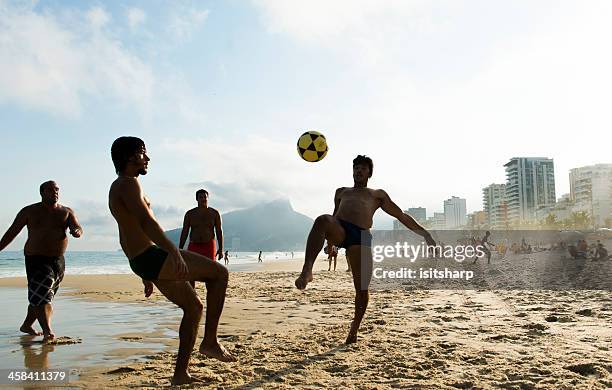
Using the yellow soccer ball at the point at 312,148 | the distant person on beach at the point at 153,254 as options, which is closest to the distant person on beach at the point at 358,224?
the distant person on beach at the point at 153,254

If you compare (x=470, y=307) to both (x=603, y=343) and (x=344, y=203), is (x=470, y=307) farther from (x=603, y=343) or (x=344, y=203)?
(x=344, y=203)

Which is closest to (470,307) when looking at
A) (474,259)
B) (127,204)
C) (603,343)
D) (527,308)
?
(527,308)

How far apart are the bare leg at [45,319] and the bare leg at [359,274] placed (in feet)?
12.1

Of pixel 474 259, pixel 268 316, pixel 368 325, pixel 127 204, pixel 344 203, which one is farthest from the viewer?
pixel 474 259

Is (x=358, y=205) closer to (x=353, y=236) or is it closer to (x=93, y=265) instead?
(x=353, y=236)

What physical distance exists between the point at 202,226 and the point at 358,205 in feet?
13.3


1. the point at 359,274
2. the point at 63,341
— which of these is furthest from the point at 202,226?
the point at 359,274

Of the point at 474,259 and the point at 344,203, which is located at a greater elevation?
the point at 344,203

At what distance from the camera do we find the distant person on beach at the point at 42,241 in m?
5.97

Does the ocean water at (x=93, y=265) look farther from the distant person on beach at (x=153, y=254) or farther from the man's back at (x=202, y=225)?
the distant person on beach at (x=153, y=254)

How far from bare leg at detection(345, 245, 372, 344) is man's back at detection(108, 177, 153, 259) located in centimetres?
253

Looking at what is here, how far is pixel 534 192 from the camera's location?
142 meters

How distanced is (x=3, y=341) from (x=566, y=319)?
7596mm

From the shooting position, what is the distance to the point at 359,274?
538 centimetres
